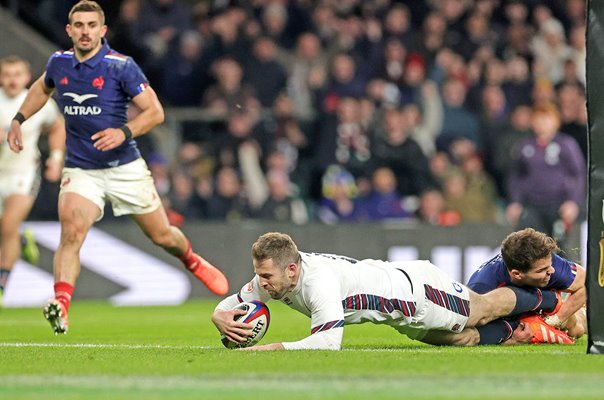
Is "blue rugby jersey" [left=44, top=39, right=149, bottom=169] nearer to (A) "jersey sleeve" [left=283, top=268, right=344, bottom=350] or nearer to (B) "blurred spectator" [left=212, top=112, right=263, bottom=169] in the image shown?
(A) "jersey sleeve" [left=283, top=268, right=344, bottom=350]

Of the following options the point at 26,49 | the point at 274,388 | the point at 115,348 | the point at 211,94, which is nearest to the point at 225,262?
the point at 211,94

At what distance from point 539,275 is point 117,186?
366cm

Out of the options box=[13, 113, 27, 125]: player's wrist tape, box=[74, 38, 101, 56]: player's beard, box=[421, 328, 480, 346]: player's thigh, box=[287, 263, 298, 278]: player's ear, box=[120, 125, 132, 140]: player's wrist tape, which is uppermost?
box=[74, 38, 101, 56]: player's beard

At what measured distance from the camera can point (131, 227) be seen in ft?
53.7

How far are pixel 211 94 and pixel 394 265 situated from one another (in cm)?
1010

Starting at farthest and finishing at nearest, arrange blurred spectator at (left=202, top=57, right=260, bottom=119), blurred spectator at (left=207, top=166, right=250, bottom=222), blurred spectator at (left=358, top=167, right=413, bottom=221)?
blurred spectator at (left=202, top=57, right=260, bottom=119), blurred spectator at (left=358, top=167, right=413, bottom=221), blurred spectator at (left=207, top=166, right=250, bottom=222)

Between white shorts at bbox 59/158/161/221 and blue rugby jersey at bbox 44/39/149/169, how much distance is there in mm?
97

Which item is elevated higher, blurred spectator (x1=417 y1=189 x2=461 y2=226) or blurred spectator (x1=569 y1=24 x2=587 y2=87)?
blurred spectator (x1=569 y1=24 x2=587 y2=87)

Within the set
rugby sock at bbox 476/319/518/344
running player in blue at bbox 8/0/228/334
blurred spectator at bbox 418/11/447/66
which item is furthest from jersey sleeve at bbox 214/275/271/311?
blurred spectator at bbox 418/11/447/66

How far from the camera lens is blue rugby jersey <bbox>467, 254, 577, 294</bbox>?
9.20 meters

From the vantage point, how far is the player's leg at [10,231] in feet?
44.6

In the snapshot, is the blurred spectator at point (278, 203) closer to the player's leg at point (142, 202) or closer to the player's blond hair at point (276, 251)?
the player's leg at point (142, 202)

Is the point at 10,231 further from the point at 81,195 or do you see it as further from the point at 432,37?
the point at 432,37

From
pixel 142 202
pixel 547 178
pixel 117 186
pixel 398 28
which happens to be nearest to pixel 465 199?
pixel 547 178
